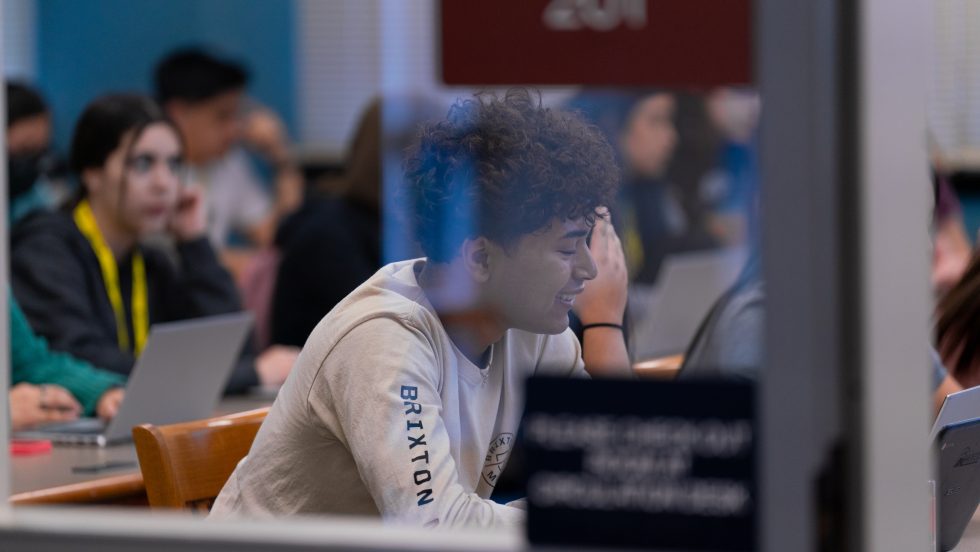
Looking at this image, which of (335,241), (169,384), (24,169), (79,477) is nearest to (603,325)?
(79,477)

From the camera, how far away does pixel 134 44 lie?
8.20 meters

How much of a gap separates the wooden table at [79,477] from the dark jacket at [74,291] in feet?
1.88

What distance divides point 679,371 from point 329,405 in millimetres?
668

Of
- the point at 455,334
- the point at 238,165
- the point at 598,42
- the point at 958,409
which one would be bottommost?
the point at 238,165

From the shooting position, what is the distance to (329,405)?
167 centimetres

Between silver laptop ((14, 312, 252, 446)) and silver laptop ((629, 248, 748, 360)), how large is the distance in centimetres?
111

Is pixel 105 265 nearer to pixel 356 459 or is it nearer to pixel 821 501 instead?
pixel 356 459

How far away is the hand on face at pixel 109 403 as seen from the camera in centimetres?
300

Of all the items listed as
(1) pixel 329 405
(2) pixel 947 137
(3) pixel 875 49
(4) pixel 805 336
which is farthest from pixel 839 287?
(2) pixel 947 137

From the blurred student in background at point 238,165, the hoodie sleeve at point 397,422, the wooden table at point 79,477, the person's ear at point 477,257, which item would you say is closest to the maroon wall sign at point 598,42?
the person's ear at point 477,257

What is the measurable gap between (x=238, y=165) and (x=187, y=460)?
5859 mm

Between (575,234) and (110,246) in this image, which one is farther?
(110,246)

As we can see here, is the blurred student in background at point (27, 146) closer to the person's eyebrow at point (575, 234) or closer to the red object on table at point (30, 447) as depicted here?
the red object on table at point (30, 447)

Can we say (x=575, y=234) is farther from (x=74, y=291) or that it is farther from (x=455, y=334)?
(x=74, y=291)
